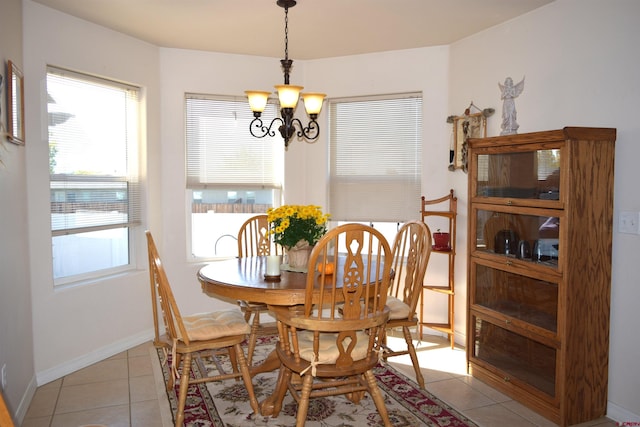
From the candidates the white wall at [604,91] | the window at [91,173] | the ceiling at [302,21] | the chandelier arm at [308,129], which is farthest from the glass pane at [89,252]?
the white wall at [604,91]

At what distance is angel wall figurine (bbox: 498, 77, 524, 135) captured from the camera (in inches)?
135

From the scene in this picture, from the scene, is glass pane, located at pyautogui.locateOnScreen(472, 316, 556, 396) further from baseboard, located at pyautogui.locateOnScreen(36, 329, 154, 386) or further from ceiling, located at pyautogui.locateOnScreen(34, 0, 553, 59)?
baseboard, located at pyautogui.locateOnScreen(36, 329, 154, 386)

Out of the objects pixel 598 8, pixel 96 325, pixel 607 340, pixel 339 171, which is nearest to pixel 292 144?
pixel 339 171

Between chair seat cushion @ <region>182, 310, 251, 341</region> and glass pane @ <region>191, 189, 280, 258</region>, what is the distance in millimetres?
1683

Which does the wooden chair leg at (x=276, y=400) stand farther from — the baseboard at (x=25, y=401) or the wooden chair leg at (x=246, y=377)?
the baseboard at (x=25, y=401)

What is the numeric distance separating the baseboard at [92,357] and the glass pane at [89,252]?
1.92 ft

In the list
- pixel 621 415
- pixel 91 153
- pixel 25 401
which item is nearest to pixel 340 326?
pixel 621 415

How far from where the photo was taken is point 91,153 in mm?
3730

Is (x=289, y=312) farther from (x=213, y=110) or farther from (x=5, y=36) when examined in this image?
(x=213, y=110)

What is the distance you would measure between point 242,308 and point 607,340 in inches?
86.9

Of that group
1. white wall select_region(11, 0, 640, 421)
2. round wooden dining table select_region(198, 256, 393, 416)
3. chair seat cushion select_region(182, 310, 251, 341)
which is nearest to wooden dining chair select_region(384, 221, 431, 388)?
round wooden dining table select_region(198, 256, 393, 416)

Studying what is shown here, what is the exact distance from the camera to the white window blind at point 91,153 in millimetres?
3463

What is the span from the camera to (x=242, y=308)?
343 cm

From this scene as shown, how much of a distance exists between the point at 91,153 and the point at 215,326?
1.87 m
